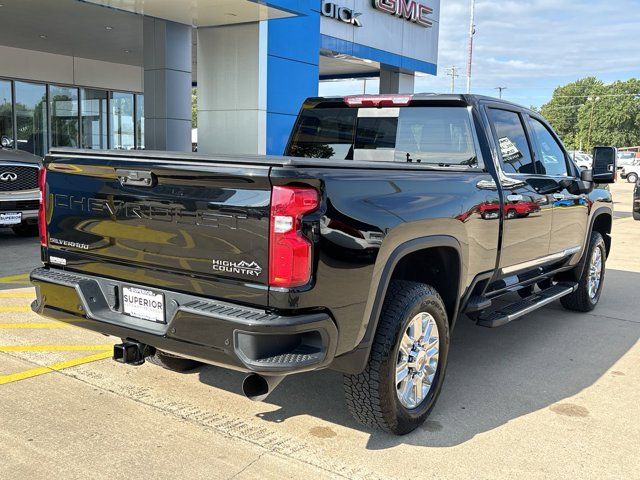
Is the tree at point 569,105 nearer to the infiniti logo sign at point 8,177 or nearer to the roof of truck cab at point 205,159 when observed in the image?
the infiniti logo sign at point 8,177

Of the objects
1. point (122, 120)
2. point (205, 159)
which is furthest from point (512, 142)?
point (122, 120)

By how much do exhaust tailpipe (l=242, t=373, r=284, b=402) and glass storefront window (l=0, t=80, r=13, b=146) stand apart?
17522mm

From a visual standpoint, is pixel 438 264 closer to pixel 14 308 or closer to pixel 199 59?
pixel 14 308

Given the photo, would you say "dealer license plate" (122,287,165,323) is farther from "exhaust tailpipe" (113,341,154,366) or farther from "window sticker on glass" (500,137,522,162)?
"window sticker on glass" (500,137,522,162)

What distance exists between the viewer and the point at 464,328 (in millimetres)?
5812

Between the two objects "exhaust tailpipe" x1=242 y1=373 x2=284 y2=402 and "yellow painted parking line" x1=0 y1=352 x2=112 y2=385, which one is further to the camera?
"yellow painted parking line" x1=0 y1=352 x2=112 y2=385

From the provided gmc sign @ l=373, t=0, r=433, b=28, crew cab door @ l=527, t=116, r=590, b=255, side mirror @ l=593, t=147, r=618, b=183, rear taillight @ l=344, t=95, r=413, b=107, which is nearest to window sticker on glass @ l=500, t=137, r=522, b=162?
crew cab door @ l=527, t=116, r=590, b=255

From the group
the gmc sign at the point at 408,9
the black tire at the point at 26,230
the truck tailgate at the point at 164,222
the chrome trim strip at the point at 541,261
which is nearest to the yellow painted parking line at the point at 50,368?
the truck tailgate at the point at 164,222

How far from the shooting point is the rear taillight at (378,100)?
15.7 ft

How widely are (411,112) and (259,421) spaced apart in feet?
8.27

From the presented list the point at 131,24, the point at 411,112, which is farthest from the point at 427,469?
the point at 131,24

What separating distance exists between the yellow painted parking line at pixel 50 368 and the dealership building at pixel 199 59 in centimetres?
781

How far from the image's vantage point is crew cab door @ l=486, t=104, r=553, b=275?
4.57 m

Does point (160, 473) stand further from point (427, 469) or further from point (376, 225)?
point (376, 225)
